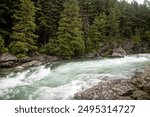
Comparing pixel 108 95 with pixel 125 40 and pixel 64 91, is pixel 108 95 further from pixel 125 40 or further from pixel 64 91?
pixel 125 40

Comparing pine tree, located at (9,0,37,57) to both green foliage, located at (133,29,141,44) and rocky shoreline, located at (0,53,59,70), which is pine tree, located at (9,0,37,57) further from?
green foliage, located at (133,29,141,44)

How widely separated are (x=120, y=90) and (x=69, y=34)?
19.6m

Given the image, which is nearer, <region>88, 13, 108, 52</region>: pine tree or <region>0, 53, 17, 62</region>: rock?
<region>0, 53, 17, 62</region>: rock

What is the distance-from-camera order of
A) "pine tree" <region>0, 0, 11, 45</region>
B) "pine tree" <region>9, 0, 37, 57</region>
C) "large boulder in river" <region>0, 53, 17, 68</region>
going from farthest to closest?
"pine tree" <region>0, 0, 11, 45</region> → "pine tree" <region>9, 0, 37, 57</region> → "large boulder in river" <region>0, 53, 17, 68</region>

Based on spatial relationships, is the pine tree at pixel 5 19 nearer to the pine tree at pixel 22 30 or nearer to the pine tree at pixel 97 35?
the pine tree at pixel 22 30

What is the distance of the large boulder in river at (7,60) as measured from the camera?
25062 mm

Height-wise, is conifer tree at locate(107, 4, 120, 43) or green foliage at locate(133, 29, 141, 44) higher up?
conifer tree at locate(107, 4, 120, 43)

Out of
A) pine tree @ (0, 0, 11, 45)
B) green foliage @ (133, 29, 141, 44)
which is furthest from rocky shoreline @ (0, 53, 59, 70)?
green foliage @ (133, 29, 141, 44)

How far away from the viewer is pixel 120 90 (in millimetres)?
13234

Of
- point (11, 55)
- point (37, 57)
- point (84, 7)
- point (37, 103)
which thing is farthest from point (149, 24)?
point (37, 103)

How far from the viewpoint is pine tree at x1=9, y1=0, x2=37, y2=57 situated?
2759cm

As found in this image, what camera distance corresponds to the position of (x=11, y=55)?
88.7ft

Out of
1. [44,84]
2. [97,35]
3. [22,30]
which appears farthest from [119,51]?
[44,84]

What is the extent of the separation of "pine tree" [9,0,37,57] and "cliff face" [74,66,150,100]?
14994 mm
